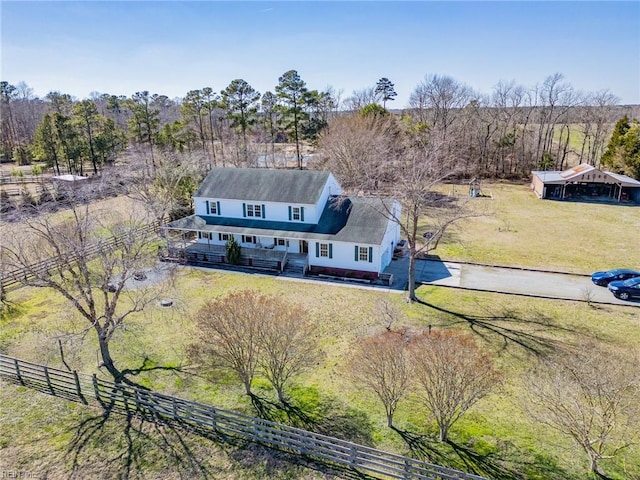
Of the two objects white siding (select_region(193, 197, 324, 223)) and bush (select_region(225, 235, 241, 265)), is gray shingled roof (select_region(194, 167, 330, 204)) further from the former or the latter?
bush (select_region(225, 235, 241, 265))

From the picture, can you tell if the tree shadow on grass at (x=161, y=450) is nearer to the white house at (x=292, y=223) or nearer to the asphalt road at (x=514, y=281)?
the white house at (x=292, y=223)

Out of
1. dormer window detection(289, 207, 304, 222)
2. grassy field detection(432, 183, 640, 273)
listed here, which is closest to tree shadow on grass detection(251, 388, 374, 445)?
dormer window detection(289, 207, 304, 222)

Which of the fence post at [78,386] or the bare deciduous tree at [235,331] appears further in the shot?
the fence post at [78,386]

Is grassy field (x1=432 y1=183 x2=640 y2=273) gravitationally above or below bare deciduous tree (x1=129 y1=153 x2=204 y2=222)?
below

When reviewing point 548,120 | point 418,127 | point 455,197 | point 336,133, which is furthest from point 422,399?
point 548,120

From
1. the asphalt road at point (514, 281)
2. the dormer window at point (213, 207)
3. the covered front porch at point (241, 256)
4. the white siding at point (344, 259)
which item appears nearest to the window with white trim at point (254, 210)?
the covered front porch at point (241, 256)

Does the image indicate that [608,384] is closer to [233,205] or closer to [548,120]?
[233,205]
